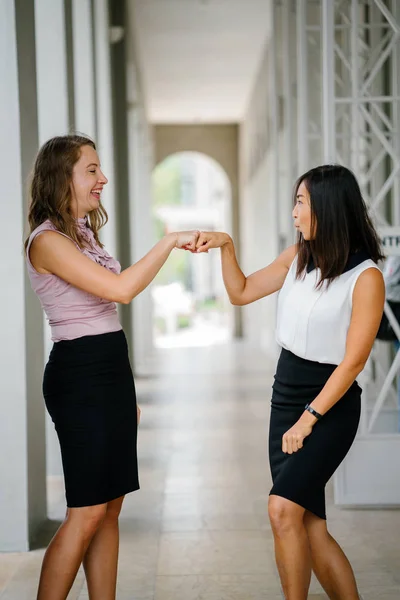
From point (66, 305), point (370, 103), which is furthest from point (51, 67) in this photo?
point (66, 305)

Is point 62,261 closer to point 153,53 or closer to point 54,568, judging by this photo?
point 54,568

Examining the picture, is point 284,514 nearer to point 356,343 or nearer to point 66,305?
point 356,343

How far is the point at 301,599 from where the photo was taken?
2.55 meters

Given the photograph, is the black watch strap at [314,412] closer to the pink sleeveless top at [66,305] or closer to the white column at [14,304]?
the pink sleeveless top at [66,305]

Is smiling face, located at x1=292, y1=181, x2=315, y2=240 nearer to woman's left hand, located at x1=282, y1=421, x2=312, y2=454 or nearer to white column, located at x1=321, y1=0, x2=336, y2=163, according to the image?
woman's left hand, located at x1=282, y1=421, x2=312, y2=454

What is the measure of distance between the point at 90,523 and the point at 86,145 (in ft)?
3.85

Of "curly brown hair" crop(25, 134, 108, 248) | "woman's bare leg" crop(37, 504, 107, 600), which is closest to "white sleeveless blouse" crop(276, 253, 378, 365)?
"curly brown hair" crop(25, 134, 108, 248)

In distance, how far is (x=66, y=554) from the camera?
100 inches

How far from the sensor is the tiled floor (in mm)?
3385

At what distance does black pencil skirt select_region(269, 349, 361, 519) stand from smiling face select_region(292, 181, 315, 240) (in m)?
0.39

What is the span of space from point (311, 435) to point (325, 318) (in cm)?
36

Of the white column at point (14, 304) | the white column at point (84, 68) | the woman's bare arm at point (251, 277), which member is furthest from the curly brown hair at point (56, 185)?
the white column at point (84, 68)

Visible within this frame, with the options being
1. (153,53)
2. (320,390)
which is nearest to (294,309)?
(320,390)

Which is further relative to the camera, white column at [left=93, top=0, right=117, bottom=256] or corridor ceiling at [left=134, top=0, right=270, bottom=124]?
corridor ceiling at [left=134, top=0, right=270, bottom=124]
